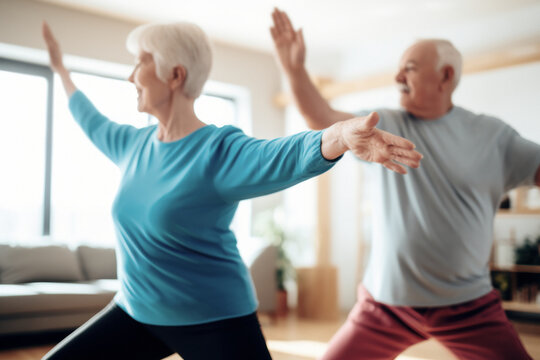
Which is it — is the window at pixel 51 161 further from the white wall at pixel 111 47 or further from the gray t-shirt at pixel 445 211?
the gray t-shirt at pixel 445 211

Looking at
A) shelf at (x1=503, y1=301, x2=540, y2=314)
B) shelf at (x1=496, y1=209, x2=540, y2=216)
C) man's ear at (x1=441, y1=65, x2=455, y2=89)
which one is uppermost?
man's ear at (x1=441, y1=65, x2=455, y2=89)

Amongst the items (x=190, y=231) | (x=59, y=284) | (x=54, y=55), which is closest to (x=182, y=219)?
(x=190, y=231)

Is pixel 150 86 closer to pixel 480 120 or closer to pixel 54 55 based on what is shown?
pixel 54 55

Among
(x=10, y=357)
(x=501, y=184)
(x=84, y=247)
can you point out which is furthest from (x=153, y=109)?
(x=84, y=247)

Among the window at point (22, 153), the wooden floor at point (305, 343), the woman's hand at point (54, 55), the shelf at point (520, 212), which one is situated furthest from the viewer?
the window at point (22, 153)

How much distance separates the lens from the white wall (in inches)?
203

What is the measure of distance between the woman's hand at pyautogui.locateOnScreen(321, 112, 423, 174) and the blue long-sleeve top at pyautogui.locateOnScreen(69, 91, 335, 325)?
0.62ft

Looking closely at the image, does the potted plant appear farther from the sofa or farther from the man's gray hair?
the man's gray hair

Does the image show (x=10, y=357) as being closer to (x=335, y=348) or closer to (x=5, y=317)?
(x=5, y=317)

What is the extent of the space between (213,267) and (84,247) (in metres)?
4.28

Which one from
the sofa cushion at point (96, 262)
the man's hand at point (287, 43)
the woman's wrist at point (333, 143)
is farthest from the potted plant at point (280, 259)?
the woman's wrist at point (333, 143)

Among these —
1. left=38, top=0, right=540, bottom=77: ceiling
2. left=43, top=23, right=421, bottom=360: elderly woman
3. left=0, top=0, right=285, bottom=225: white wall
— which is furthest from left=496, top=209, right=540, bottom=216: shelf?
left=43, top=23, right=421, bottom=360: elderly woman

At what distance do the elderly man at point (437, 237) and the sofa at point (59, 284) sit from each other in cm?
311

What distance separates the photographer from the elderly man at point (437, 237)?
1.62 metres
